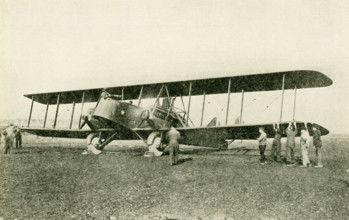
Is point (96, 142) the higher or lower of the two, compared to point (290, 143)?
lower

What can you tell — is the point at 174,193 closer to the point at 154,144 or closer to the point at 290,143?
the point at 290,143

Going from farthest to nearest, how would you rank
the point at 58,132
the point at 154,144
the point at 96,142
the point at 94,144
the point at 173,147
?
1. the point at 58,132
2. the point at 96,142
3. the point at 94,144
4. the point at 154,144
5. the point at 173,147

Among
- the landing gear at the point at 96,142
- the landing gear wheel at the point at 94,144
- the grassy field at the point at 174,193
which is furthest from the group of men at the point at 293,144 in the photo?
the landing gear wheel at the point at 94,144

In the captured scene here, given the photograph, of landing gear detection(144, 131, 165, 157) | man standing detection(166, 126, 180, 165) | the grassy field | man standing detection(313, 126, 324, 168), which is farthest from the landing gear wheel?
man standing detection(313, 126, 324, 168)

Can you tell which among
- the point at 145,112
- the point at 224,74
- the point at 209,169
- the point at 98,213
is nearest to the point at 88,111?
the point at 145,112

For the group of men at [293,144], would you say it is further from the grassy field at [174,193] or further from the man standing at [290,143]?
the grassy field at [174,193]

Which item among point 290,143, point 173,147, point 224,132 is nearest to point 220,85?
point 224,132
